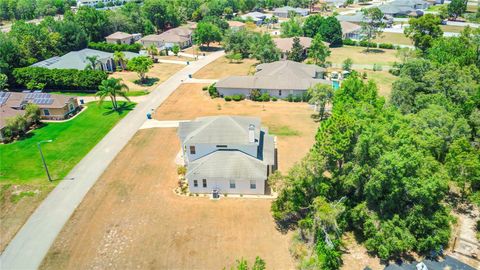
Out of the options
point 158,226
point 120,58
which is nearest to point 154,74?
point 120,58

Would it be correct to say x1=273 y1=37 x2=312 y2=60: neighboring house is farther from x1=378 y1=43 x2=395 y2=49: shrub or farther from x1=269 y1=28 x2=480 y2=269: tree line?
x1=269 y1=28 x2=480 y2=269: tree line

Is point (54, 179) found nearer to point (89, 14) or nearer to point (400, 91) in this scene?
point (400, 91)

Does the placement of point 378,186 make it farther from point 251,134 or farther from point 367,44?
point 367,44

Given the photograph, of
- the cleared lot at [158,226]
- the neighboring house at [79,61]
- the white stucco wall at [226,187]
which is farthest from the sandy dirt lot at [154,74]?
the white stucco wall at [226,187]

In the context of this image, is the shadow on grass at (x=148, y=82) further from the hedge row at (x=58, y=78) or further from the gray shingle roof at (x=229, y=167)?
the gray shingle roof at (x=229, y=167)

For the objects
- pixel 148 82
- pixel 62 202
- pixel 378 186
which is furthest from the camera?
pixel 148 82

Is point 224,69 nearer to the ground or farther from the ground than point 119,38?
nearer to the ground

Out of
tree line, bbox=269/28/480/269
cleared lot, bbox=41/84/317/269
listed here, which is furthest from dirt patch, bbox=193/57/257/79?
tree line, bbox=269/28/480/269
